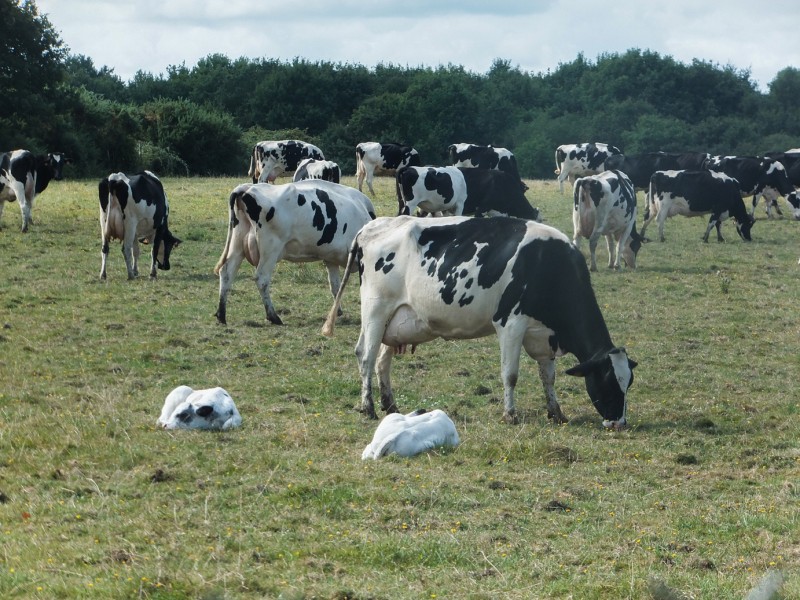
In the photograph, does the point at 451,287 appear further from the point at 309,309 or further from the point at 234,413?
the point at 309,309

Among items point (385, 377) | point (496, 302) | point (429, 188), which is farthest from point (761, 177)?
point (385, 377)

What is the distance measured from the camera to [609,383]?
11008mm

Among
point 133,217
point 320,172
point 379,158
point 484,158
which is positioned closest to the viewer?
point 133,217

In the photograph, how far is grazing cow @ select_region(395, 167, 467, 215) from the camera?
91.6ft

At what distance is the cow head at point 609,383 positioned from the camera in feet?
36.0

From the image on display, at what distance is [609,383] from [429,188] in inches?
682

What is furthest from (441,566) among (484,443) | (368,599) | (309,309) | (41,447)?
(309,309)

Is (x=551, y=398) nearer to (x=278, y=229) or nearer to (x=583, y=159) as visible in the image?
(x=278, y=229)

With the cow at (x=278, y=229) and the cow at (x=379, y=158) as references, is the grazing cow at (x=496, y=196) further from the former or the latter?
the cow at (x=278, y=229)

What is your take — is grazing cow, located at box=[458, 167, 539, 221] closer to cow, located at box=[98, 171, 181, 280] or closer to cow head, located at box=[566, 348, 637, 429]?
cow, located at box=[98, 171, 181, 280]

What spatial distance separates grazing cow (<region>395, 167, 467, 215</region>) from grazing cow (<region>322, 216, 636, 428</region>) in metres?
16.1

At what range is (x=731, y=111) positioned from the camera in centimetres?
8012

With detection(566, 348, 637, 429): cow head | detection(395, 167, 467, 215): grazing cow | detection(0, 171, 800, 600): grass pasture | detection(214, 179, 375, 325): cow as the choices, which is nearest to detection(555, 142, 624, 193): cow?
detection(395, 167, 467, 215): grazing cow

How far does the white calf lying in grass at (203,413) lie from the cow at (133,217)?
10494mm
